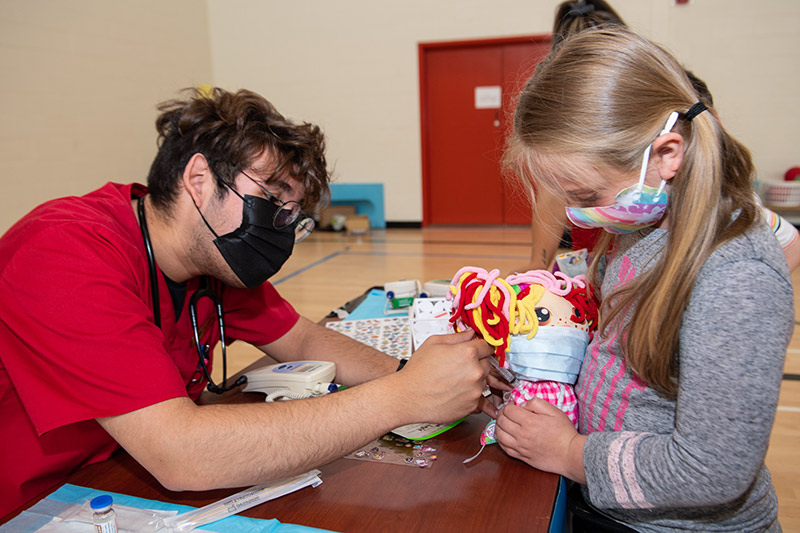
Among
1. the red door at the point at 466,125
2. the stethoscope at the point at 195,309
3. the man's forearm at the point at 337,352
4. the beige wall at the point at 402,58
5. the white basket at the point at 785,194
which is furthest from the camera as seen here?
the red door at the point at 466,125

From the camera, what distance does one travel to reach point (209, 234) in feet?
4.31

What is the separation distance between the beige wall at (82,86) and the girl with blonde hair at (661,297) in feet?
17.3

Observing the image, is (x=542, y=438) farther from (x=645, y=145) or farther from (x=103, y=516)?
(x=103, y=516)

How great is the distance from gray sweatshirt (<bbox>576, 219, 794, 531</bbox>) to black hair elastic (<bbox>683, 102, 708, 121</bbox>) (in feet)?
0.65

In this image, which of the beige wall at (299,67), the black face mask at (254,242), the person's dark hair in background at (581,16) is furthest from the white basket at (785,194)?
the black face mask at (254,242)

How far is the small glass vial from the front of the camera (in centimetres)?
86

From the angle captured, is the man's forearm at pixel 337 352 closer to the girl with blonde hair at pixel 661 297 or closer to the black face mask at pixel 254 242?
the black face mask at pixel 254 242

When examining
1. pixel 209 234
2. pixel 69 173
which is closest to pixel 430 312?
pixel 209 234

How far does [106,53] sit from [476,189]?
4.28 meters

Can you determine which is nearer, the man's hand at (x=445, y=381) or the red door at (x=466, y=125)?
the man's hand at (x=445, y=381)

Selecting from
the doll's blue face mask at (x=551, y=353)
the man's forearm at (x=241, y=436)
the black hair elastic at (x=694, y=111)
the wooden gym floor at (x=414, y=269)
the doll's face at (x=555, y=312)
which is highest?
the black hair elastic at (x=694, y=111)

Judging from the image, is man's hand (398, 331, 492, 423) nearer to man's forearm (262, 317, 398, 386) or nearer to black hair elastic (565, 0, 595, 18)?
man's forearm (262, 317, 398, 386)

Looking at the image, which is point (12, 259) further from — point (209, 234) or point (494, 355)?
point (494, 355)

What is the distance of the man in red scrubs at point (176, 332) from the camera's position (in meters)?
0.98
